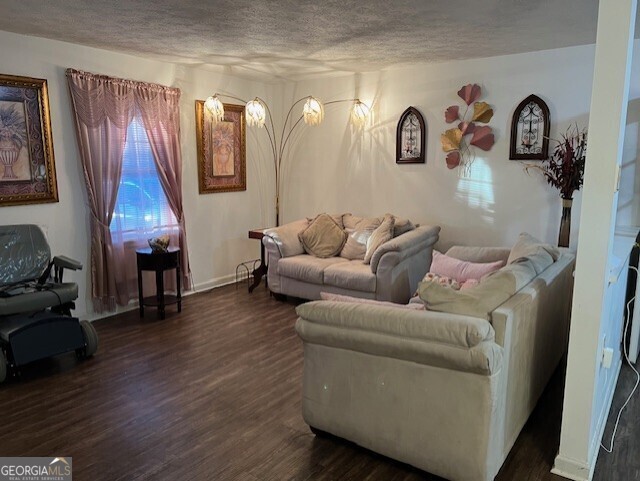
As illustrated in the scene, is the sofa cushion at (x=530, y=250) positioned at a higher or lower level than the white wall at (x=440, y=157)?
lower

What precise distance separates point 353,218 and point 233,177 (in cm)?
154

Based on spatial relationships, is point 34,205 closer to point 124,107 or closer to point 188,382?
point 124,107

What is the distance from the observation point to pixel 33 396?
10.3ft

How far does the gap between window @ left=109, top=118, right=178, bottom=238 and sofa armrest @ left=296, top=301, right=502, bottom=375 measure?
295cm

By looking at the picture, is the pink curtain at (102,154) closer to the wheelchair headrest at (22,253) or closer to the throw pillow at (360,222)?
the wheelchair headrest at (22,253)

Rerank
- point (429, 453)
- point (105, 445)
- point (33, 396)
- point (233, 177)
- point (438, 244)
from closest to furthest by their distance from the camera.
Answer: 1. point (429, 453)
2. point (105, 445)
3. point (33, 396)
4. point (438, 244)
5. point (233, 177)

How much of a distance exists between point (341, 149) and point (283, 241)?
1488 millimetres

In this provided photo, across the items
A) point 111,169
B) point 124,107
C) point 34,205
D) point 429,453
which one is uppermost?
point 124,107

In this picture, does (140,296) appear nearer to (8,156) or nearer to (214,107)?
(8,156)

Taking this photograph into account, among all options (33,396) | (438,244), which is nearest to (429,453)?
(33,396)

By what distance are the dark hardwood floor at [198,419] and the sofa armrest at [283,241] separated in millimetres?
1145

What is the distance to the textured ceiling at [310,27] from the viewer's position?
310 centimetres

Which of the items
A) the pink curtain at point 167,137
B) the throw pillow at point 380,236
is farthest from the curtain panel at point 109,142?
the throw pillow at point 380,236

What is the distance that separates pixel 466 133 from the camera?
489cm
